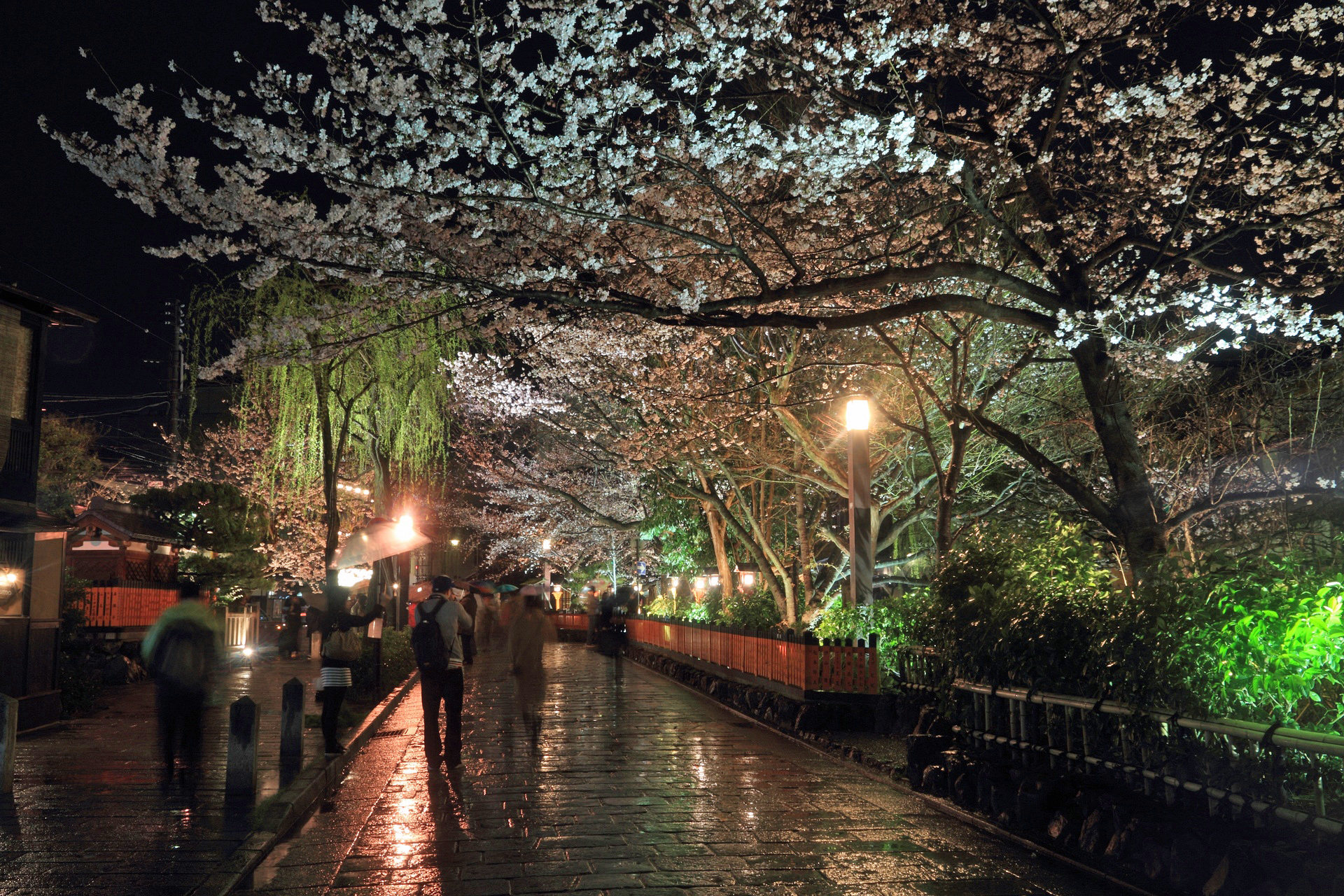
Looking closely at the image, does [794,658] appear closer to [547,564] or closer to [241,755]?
[241,755]

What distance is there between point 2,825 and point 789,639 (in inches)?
405

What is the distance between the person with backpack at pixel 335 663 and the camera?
37.1 ft

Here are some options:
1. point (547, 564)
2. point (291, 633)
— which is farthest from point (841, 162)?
point (547, 564)

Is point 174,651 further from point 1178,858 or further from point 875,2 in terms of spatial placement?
point 875,2

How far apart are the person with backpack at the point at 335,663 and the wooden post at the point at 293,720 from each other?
2.21 ft

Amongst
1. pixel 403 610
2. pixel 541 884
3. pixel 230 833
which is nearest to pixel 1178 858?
pixel 541 884

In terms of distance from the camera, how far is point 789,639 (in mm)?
15141

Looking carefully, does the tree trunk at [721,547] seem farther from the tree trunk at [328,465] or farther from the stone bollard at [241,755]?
the stone bollard at [241,755]

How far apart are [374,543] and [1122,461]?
12.2 meters

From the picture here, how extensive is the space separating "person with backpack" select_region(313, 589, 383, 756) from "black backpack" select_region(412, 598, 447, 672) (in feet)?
3.91

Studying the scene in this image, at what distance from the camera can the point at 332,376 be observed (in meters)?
16.7

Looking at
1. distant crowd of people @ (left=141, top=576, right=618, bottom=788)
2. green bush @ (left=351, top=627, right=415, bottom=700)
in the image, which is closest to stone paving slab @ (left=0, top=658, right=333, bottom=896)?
distant crowd of people @ (left=141, top=576, right=618, bottom=788)

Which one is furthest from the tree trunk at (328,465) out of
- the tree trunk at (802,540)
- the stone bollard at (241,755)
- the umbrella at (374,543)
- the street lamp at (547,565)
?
the street lamp at (547,565)

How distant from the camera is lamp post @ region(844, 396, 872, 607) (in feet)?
50.3
